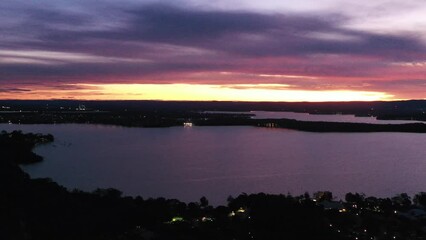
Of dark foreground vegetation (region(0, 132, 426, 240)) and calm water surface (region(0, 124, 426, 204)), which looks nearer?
dark foreground vegetation (region(0, 132, 426, 240))

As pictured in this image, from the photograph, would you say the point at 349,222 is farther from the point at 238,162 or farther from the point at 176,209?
the point at 238,162

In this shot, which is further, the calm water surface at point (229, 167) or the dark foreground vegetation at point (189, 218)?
the calm water surface at point (229, 167)

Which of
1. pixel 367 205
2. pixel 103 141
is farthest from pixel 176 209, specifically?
pixel 103 141

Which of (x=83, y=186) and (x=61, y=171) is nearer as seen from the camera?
(x=83, y=186)

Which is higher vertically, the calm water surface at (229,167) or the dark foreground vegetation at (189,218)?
the dark foreground vegetation at (189,218)

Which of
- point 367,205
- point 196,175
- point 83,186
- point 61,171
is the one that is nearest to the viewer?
point 367,205
